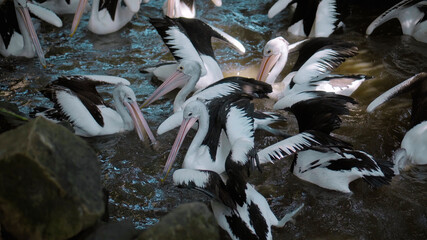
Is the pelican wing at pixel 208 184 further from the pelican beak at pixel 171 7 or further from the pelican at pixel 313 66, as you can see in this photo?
the pelican beak at pixel 171 7

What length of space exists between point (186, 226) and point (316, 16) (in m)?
3.29

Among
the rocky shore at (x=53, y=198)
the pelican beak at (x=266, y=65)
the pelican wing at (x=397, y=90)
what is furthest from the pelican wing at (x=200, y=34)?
the rocky shore at (x=53, y=198)

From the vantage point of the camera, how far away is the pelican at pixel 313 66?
4176 mm

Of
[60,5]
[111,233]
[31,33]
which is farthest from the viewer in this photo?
A: [60,5]

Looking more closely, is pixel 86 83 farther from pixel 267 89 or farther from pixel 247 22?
pixel 247 22

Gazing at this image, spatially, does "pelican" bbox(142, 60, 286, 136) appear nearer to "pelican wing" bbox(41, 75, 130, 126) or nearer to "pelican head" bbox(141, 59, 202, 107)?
"pelican head" bbox(141, 59, 202, 107)

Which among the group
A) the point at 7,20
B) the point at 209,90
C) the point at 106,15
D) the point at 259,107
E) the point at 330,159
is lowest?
the point at 259,107

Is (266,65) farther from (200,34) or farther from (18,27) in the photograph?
(18,27)

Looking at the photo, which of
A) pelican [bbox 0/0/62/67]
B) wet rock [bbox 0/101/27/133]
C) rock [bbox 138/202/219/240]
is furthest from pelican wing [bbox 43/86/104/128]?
rock [bbox 138/202/219/240]

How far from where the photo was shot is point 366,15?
5855 mm

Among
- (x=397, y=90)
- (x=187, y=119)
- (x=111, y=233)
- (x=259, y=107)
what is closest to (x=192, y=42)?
(x=259, y=107)

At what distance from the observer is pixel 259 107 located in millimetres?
4457

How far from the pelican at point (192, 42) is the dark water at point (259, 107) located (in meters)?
0.39

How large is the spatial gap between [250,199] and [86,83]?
5.69 ft
